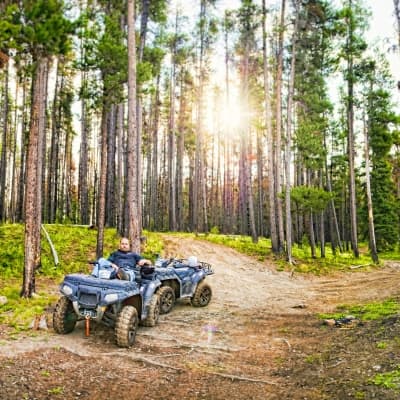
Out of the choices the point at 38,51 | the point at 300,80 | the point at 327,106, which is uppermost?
the point at 300,80

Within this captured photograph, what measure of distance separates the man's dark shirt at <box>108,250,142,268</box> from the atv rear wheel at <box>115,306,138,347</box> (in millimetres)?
1552

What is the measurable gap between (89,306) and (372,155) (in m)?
29.9

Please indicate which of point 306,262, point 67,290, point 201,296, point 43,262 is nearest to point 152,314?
point 67,290

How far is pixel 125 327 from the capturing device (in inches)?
249

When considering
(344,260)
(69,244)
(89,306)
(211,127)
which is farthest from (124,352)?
(211,127)

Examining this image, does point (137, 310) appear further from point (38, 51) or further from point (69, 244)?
point (69, 244)

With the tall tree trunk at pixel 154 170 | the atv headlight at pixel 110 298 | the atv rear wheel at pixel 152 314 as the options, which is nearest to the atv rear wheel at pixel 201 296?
the atv rear wheel at pixel 152 314

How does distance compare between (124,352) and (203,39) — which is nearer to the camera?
(124,352)

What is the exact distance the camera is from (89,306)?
6547 mm

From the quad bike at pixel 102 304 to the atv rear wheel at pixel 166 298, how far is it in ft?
4.42

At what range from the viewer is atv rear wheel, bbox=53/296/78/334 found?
6.86m

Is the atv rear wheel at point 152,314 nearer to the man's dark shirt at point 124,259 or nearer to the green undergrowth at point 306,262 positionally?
the man's dark shirt at point 124,259

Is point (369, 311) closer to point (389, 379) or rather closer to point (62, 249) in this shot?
point (389, 379)

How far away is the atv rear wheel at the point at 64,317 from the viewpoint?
686 centimetres
